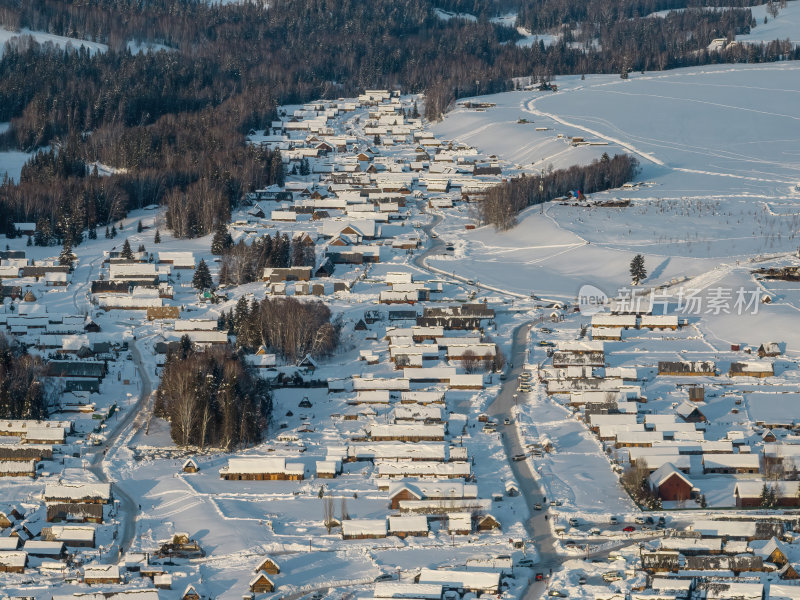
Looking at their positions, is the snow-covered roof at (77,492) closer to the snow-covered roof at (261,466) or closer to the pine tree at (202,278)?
the snow-covered roof at (261,466)

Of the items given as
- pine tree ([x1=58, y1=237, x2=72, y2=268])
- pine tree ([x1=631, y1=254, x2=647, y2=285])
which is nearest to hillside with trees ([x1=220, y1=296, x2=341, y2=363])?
pine tree ([x1=58, y1=237, x2=72, y2=268])

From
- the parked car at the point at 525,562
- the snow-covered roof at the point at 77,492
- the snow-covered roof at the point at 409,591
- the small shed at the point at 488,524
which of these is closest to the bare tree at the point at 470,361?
the small shed at the point at 488,524

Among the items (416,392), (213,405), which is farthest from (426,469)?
(416,392)

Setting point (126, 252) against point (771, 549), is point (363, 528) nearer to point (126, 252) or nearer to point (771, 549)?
point (771, 549)

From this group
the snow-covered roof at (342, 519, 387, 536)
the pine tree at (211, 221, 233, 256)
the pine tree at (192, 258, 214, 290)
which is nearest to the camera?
the snow-covered roof at (342, 519, 387, 536)

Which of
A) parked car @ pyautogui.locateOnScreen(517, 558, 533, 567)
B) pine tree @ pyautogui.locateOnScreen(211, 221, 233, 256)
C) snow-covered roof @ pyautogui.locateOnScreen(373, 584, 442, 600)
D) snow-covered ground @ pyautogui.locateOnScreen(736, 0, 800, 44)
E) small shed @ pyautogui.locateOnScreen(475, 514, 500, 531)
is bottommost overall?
parked car @ pyautogui.locateOnScreen(517, 558, 533, 567)

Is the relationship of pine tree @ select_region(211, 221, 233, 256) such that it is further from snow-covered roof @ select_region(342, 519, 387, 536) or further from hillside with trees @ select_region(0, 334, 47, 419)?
snow-covered roof @ select_region(342, 519, 387, 536)
